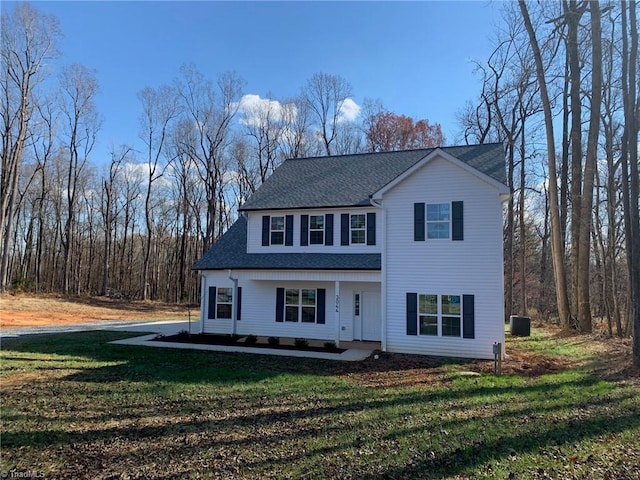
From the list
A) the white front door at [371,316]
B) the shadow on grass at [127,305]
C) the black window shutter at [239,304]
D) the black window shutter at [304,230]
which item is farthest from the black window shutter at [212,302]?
the shadow on grass at [127,305]

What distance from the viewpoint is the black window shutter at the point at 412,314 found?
13.1 m

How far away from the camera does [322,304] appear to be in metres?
15.4

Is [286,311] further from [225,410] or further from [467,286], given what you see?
[225,410]

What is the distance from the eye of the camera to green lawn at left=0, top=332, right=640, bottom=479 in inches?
197

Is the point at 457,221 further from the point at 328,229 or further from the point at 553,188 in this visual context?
the point at 553,188

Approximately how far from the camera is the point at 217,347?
13922 millimetres

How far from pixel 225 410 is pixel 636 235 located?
10376mm

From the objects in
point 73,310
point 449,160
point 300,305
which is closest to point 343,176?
point 449,160

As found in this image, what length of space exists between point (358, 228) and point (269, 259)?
142 inches

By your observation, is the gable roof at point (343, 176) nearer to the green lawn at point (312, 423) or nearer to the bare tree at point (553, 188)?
the bare tree at point (553, 188)

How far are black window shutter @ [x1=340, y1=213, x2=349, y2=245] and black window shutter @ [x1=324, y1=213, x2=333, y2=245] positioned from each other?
0.39 metres

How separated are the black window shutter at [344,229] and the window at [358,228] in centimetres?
19

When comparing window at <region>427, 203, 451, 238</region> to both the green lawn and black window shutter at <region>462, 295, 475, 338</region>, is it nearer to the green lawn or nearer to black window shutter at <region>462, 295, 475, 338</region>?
black window shutter at <region>462, 295, 475, 338</region>

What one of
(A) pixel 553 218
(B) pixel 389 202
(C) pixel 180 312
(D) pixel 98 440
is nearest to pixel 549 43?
(A) pixel 553 218
